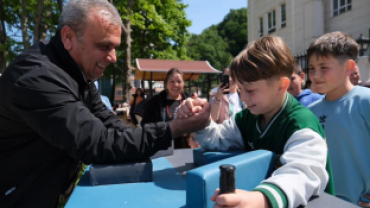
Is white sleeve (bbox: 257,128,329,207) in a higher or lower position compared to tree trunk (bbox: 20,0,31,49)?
lower

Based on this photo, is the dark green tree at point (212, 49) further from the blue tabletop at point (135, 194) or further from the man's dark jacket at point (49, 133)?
the blue tabletop at point (135, 194)

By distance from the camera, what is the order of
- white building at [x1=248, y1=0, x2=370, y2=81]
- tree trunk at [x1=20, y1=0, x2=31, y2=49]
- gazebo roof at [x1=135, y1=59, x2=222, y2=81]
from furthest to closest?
white building at [x1=248, y1=0, x2=370, y2=81] < tree trunk at [x1=20, y1=0, x2=31, y2=49] < gazebo roof at [x1=135, y1=59, x2=222, y2=81]

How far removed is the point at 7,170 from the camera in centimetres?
142

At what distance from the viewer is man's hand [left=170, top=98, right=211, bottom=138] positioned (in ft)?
4.67

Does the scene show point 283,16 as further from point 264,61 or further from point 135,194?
point 135,194

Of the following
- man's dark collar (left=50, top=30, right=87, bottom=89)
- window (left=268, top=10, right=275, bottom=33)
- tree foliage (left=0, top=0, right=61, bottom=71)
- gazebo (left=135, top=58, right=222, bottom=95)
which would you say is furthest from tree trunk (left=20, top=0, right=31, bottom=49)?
window (left=268, top=10, right=275, bottom=33)

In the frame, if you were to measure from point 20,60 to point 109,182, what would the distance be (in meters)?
0.71

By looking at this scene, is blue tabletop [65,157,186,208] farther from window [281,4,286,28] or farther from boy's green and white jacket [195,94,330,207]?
window [281,4,286,28]

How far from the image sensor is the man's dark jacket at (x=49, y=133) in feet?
3.91

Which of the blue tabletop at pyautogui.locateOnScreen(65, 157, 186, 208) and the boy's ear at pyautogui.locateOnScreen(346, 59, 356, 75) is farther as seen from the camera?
the boy's ear at pyautogui.locateOnScreen(346, 59, 356, 75)

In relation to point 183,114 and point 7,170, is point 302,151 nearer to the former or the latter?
point 183,114

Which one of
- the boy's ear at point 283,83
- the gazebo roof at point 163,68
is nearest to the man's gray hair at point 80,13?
the boy's ear at point 283,83

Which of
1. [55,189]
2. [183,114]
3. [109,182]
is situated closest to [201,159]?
[183,114]

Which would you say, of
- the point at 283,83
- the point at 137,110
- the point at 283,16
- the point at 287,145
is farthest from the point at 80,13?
the point at 283,16
